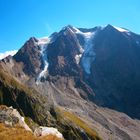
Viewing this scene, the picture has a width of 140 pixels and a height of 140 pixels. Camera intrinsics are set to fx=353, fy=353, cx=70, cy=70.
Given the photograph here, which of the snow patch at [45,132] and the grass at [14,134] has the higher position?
the grass at [14,134]

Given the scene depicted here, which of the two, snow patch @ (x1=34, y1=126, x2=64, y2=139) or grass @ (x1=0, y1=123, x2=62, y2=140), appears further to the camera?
snow patch @ (x1=34, y1=126, x2=64, y2=139)

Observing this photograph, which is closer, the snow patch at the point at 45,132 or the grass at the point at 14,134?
the grass at the point at 14,134

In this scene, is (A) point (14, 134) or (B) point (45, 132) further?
(B) point (45, 132)

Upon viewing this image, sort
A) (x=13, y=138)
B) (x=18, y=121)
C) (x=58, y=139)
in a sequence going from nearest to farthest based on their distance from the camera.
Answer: (x=13, y=138) → (x=58, y=139) → (x=18, y=121)

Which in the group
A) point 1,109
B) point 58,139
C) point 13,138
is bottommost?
point 58,139

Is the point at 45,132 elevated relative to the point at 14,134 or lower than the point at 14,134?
lower

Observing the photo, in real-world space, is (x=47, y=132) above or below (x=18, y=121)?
below

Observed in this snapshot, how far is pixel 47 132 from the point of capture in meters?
74.1

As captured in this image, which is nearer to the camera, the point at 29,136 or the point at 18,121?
the point at 29,136

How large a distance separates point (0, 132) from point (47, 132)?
14265mm

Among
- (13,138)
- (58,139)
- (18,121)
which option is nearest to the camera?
(13,138)

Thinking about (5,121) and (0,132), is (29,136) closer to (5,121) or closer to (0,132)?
(0,132)

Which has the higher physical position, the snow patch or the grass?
the grass

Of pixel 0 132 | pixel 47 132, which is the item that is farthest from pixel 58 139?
pixel 0 132
